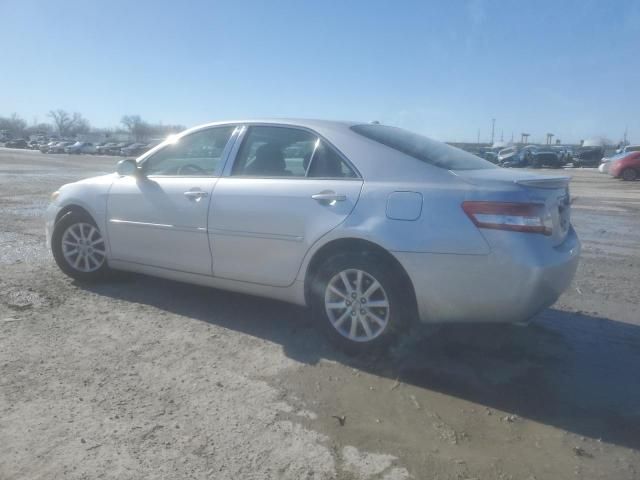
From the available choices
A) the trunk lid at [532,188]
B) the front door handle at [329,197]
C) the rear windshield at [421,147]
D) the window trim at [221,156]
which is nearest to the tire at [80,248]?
the window trim at [221,156]

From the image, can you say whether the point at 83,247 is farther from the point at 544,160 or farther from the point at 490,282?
the point at 544,160

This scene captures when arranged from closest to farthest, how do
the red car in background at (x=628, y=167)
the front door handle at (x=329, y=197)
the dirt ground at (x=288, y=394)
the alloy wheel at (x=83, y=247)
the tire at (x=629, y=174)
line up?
the dirt ground at (x=288, y=394)
the front door handle at (x=329, y=197)
the alloy wheel at (x=83, y=247)
the red car in background at (x=628, y=167)
the tire at (x=629, y=174)

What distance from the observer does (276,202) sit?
13.5ft

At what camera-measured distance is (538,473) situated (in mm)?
2594

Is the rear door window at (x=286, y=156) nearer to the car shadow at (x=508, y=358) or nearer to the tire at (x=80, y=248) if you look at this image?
the car shadow at (x=508, y=358)

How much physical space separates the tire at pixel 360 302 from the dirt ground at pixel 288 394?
0.16 m

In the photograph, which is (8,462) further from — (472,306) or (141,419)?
(472,306)

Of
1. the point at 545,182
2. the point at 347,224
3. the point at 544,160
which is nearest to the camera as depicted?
the point at 545,182

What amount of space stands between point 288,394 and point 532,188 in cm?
194

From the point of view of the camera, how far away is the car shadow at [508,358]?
3.18m

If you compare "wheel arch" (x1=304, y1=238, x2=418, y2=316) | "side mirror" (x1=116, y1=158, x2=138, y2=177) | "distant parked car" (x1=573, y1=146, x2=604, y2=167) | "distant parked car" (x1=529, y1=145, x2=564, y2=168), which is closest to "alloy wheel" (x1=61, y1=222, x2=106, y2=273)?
"side mirror" (x1=116, y1=158, x2=138, y2=177)

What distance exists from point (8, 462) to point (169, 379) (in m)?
1.02

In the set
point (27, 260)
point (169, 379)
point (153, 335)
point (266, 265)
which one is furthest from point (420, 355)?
point (27, 260)

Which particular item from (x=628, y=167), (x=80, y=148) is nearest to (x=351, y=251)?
(x=628, y=167)
